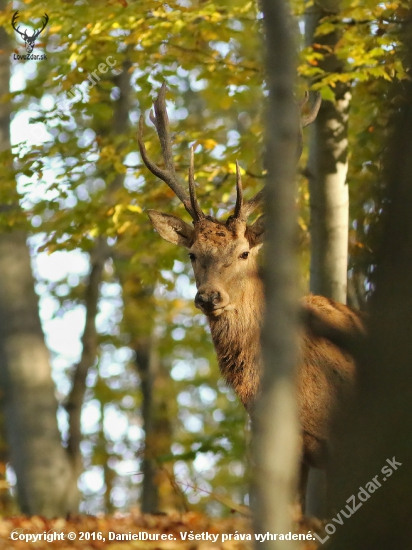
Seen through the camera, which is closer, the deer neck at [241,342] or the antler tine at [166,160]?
the deer neck at [241,342]

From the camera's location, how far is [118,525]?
733 cm

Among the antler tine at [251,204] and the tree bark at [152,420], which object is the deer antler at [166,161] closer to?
the antler tine at [251,204]

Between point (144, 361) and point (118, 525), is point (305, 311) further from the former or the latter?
point (144, 361)

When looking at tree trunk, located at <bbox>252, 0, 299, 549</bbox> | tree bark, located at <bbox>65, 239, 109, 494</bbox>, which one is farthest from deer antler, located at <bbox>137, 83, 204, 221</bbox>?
tree trunk, located at <bbox>252, 0, 299, 549</bbox>

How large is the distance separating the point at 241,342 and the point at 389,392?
13.2 feet

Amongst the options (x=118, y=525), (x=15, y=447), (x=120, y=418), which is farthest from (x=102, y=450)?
(x=118, y=525)

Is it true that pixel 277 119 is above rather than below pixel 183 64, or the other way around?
below

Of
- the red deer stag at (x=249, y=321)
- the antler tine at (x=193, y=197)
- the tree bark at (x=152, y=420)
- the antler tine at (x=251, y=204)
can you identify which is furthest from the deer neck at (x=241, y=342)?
the tree bark at (x=152, y=420)

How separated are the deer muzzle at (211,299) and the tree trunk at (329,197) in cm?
182

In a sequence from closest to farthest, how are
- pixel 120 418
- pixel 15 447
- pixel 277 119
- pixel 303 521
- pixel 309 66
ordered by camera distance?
1. pixel 277 119
2. pixel 303 521
3. pixel 309 66
4. pixel 15 447
5. pixel 120 418

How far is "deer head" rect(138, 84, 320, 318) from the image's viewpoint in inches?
272

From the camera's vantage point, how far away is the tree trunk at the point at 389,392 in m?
2.93

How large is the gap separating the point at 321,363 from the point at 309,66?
132 inches

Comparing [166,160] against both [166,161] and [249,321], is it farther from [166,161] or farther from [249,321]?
[249,321]
